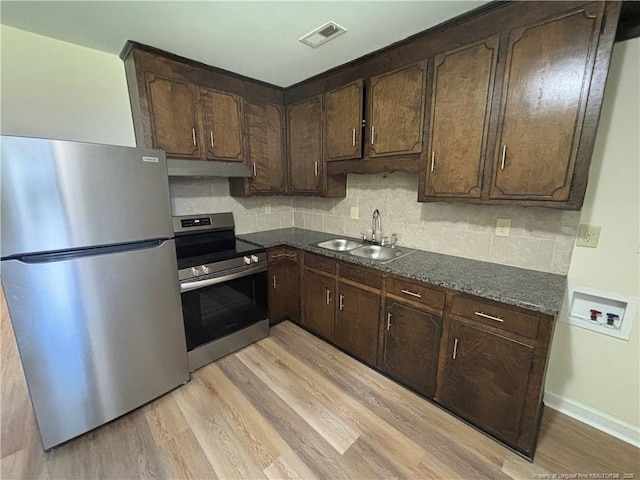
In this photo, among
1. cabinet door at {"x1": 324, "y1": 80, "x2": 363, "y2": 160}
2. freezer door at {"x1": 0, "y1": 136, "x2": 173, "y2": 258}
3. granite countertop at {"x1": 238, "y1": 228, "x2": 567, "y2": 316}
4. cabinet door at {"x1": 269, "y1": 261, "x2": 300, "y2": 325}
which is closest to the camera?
freezer door at {"x1": 0, "y1": 136, "x2": 173, "y2": 258}

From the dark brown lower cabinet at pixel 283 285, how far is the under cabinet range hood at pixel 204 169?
75 cm

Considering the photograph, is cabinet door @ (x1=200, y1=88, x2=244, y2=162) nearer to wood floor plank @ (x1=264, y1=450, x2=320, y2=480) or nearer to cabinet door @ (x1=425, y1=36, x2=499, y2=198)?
cabinet door @ (x1=425, y1=36, x2=499, y2=198)

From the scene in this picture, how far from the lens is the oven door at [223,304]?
1911 millimetres

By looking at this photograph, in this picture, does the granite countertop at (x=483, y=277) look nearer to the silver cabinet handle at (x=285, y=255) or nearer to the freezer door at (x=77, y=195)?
the silver cabinet handle at (x=285, y=255)

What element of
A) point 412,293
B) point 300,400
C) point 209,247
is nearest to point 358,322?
point 412,293

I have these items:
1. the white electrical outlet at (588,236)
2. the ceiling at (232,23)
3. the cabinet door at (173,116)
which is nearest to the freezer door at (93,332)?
the cabinet door at (173,116)

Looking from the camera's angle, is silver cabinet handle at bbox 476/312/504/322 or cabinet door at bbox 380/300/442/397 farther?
cabinet door at bbox 380/300/442/397

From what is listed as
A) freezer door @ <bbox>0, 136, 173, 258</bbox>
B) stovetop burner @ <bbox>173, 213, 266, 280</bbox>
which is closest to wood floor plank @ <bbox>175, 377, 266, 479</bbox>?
stovetop burner @ <bbox>173, 213, 266, 280</bbox>

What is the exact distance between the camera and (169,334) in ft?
5.82

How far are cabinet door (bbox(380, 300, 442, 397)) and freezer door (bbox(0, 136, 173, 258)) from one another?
1.62 metres

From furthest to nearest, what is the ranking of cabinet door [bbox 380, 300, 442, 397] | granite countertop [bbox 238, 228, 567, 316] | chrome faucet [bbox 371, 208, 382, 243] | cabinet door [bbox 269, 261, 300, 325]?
cabinet door [bbox 269, 261, 300, 325], chrome faucet [bbox 371, 208, 382, 243], cabinet door [bbox 380, 300, 442, 397], granite countertop [bbox 238, 228, 567, 316]

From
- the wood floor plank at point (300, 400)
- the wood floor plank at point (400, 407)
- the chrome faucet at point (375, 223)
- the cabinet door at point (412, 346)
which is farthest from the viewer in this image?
the chrome faucet at point (375, 223)

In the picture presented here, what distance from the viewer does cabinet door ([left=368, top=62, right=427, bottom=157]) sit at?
68.8 inches

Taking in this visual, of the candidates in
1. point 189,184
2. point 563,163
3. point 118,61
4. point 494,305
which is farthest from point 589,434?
point 118,61
